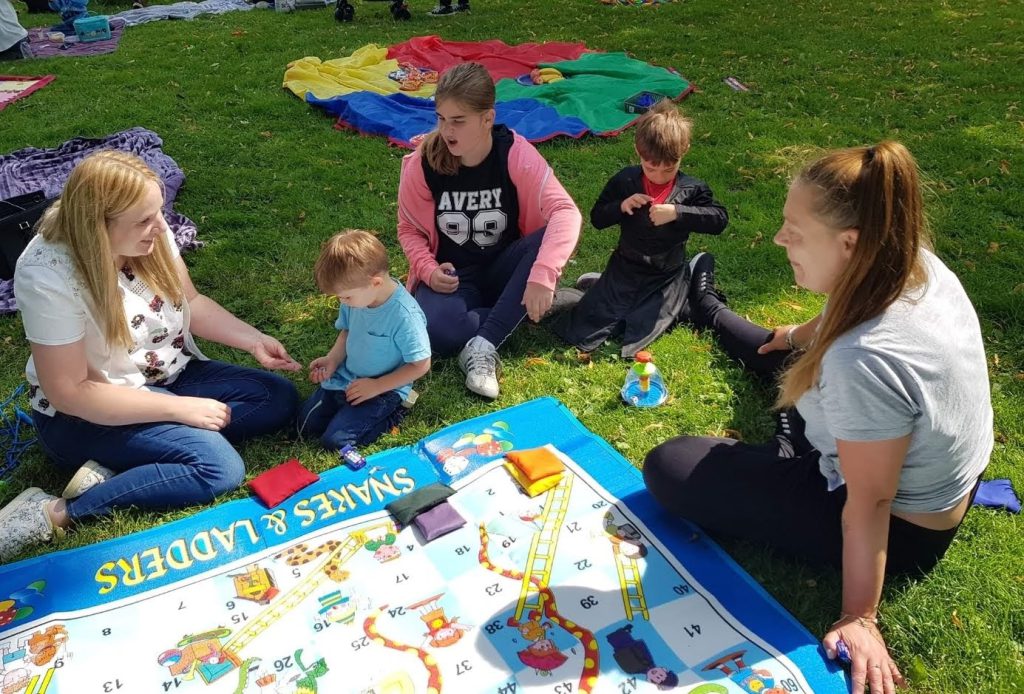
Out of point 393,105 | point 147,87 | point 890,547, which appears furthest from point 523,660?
point 147,87

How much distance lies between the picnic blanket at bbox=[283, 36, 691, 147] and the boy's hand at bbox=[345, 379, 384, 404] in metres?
3.45

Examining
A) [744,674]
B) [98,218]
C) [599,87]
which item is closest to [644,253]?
[744,674]

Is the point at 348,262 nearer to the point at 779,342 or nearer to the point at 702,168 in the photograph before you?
the point at 779,342

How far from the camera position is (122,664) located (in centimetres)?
212

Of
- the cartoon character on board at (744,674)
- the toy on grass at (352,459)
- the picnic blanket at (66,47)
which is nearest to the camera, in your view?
the cartoon character on board at (744,674)

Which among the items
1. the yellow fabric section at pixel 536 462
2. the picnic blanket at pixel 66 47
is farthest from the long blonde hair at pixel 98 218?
the picnic blanket at pixel 66 47

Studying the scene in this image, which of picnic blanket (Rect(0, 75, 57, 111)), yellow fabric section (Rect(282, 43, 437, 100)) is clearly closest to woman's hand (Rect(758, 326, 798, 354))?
yellow fabric section (Rect(282, 43, 437, 100))

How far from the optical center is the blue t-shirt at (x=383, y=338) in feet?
9.65

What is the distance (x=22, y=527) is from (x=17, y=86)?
722 cm

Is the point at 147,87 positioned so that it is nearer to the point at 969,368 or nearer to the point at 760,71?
the point at 760,71

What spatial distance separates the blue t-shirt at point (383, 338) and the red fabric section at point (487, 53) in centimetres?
515

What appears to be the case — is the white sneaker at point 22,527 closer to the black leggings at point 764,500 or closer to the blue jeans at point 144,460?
the blue jeans at point 144,460

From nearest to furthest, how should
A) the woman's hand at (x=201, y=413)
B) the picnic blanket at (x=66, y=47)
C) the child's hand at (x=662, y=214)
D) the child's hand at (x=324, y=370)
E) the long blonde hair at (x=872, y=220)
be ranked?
the long blonde hair at (x=872, y=220) < the woman's hand at (x=201, y=413) < the child's hand at (x=324, y=370) < the child's hand at (x=662, y=214) < the picnic blanket at (x=66, y=47)

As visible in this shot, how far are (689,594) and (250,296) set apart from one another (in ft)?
9.74
